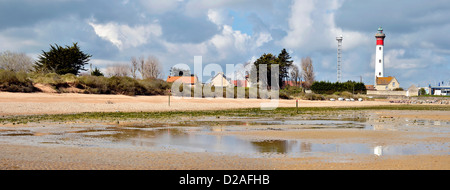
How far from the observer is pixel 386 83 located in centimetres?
11419

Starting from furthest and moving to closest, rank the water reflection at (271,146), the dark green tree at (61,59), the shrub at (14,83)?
the dark green tree at (61,59), the shrub at (14,83), the water reflection at (271,146)

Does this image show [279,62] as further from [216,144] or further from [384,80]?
[216,144]

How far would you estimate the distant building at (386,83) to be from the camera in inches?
4491

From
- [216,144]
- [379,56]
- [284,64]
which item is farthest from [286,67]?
[216,144]

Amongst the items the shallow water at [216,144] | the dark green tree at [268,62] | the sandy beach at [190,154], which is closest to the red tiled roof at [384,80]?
the dark green tree at [268,62]

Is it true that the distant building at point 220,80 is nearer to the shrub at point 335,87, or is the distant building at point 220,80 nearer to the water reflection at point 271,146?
the shrub at point 335,87

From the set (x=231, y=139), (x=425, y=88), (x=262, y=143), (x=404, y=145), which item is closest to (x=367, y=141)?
(x=404, y=145)

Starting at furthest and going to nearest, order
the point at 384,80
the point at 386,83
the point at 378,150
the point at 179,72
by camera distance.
Answer: the point at 384,80 < the point at 386,83 < the point at 179,72 < the point at 378,150

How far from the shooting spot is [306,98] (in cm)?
7525

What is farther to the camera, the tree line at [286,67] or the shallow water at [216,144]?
the tree line at [286,67]

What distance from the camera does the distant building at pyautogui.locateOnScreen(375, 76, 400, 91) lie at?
11406 cm

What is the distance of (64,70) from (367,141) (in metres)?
58.1

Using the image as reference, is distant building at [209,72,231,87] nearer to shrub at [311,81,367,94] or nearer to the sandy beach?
shrub at [311,81,367,94]
